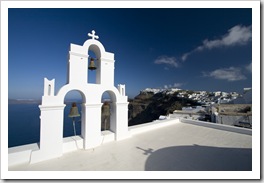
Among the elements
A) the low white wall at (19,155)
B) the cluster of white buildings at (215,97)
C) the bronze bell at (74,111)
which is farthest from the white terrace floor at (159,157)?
the cluster of white buildings at (215,97)

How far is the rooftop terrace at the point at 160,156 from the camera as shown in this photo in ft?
10.0

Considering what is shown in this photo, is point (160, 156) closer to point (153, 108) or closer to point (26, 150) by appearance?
point (26, 150)

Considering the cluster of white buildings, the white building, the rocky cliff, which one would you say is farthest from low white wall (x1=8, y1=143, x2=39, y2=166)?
the rocky cliff

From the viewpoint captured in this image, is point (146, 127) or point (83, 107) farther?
point (146, 127)

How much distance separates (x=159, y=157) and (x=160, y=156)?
0.22 feet

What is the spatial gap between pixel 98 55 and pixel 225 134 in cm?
668

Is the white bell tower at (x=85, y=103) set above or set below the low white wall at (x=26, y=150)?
above

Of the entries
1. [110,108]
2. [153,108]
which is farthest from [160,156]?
[153,108]

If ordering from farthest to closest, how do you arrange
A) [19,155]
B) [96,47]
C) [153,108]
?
Result: [153,108], [96,47], [19,155]

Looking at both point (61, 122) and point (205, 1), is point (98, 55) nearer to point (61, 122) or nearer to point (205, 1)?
point (61, 122)

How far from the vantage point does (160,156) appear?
363cm

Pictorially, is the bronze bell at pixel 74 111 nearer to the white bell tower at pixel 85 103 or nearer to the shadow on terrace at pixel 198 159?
Result: the white bell tower at pixel 85 103

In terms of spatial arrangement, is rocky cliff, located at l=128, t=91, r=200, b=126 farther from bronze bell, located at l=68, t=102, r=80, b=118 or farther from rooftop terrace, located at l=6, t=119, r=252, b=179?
bronze bell, located at l=68, t=102, r=80, b=118

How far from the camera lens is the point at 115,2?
11.4 ft
